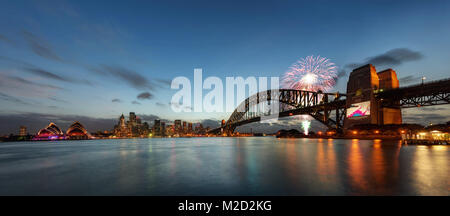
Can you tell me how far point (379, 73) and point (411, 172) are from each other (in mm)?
57616

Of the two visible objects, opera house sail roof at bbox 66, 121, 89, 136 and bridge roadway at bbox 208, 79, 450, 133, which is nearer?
bridge roadway at bbox 208, 79, 450, 133

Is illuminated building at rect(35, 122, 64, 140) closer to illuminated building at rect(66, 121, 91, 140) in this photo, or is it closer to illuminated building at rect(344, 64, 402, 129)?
illuminated building at rect(66, 121, 91, 140)

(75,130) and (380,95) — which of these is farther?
(75,130)

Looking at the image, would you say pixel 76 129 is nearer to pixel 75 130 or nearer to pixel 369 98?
pixel 75 130

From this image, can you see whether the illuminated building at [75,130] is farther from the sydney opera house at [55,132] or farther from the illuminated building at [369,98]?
the illuminated building at [369,98]

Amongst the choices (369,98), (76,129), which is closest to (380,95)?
(369,98)

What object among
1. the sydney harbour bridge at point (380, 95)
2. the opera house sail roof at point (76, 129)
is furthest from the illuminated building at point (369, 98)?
the opera house sail roof at point (76, 129)

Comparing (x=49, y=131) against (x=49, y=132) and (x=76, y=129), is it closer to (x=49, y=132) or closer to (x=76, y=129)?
(x=49, y=132)

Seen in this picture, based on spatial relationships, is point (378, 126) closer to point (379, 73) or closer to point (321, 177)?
point (379, 73)

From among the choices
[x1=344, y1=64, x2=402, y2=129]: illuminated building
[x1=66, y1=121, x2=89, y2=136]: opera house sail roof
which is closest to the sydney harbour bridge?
[x1=344, y1=64, x2=402, y2=129]: illuminated building

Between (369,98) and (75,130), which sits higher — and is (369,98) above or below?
above

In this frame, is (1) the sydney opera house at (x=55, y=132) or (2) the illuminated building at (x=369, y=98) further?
(1) the sydney opera house at (x=55, y=132)
